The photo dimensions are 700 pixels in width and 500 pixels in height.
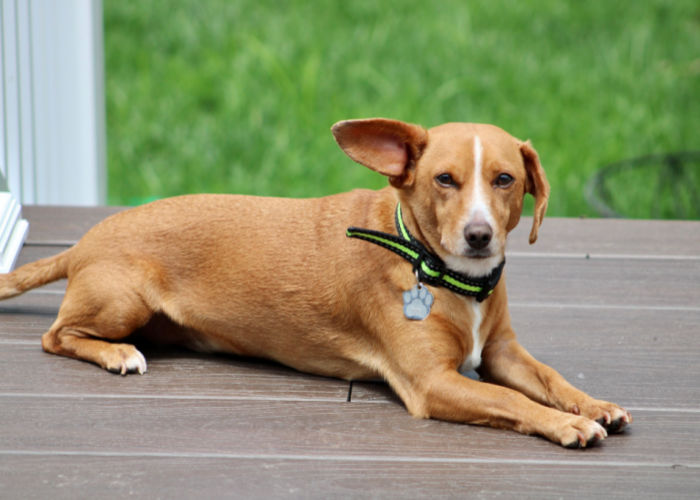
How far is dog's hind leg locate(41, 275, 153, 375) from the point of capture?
286cm

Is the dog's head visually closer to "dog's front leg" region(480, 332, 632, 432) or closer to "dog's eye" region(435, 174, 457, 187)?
"dog's eye" region(435, 174, 457, 187)

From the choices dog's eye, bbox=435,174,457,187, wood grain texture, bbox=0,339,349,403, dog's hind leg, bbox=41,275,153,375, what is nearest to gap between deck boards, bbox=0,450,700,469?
wood grain texture, bbox=0,339,349,403

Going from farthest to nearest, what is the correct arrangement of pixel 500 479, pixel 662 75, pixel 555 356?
1. pixel 662 75
2. pixel 555 356
3. pixel 500 479

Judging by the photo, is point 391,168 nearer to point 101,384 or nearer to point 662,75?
point 101,384

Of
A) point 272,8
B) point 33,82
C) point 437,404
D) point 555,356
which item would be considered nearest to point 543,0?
point 272,8

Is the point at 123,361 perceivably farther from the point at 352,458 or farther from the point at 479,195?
the point at 479,195

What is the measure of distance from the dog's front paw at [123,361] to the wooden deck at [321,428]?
0.04 metres

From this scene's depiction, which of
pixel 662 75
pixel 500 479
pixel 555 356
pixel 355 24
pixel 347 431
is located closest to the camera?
pixel 500 479

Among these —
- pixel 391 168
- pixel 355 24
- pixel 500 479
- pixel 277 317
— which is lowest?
pixel 500 479

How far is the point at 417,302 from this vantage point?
2.65m

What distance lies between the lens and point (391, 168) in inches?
102

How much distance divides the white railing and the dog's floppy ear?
5.45 ft

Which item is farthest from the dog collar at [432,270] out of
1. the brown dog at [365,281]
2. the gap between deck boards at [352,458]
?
the gap between deck boards at [352,458]

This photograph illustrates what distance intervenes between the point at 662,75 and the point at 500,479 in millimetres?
5607
